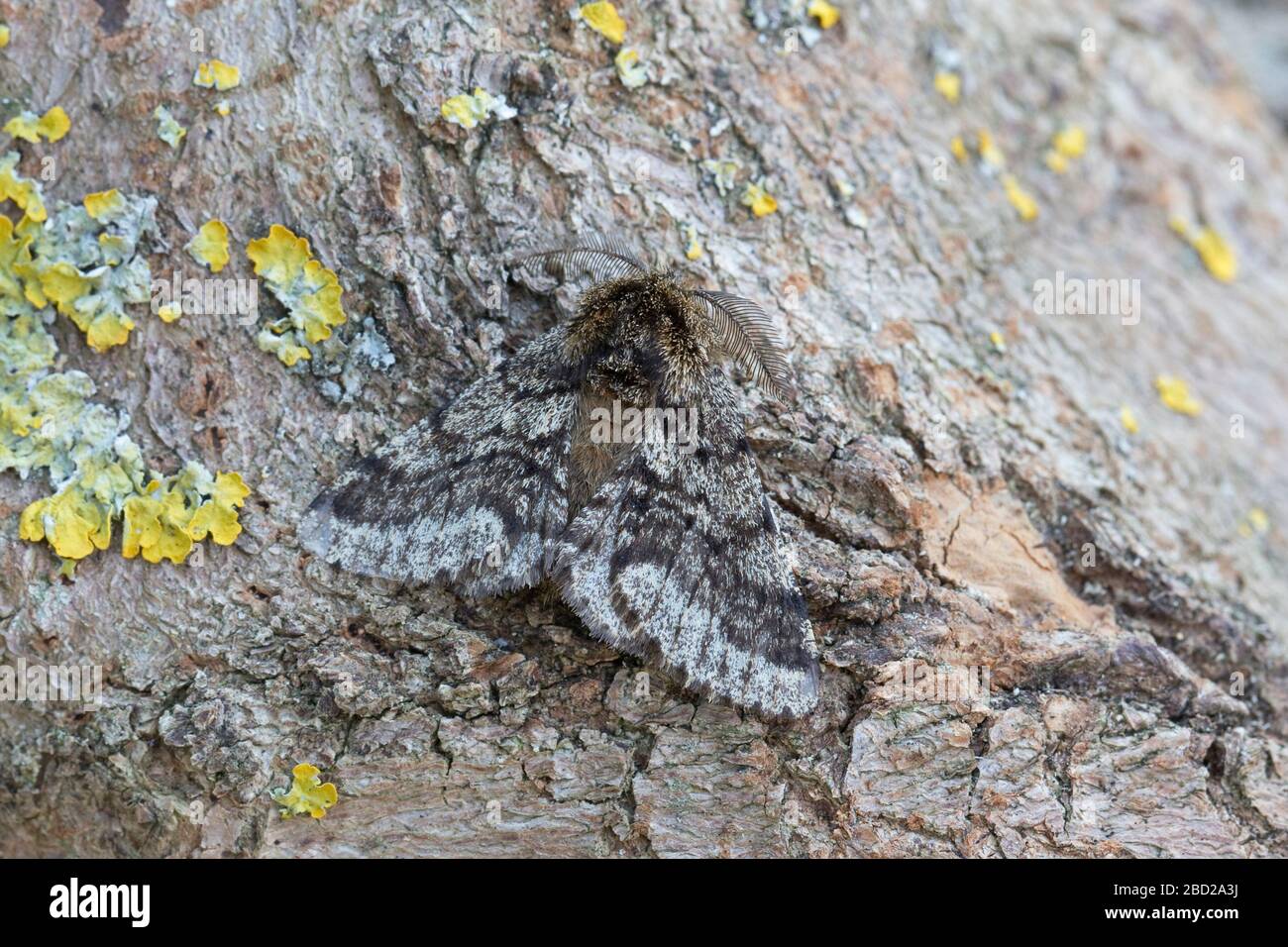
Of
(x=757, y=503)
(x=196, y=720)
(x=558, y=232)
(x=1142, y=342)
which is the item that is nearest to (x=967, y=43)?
(x=1142, y=342)

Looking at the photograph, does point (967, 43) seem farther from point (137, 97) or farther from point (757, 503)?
point (137, 97)

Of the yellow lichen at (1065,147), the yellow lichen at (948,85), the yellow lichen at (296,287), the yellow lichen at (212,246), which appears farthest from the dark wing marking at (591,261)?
the yellow lichen at (1065,147)

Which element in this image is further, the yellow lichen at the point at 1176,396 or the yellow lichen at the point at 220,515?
the yellow lichen at the point at 1176,396

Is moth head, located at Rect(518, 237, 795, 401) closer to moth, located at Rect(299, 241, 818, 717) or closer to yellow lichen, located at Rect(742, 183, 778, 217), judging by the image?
moth, located at Rect(299, 241, 818, 717)

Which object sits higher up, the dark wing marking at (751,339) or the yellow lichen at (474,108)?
the yellow lichen at (474,108)

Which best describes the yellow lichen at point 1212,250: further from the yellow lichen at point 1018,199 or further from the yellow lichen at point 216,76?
the yellow lichen at point 216,76
